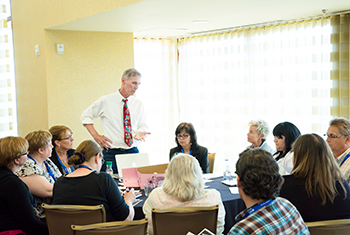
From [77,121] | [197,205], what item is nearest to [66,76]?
[77,121]

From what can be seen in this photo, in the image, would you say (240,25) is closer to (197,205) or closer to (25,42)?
(25,42)

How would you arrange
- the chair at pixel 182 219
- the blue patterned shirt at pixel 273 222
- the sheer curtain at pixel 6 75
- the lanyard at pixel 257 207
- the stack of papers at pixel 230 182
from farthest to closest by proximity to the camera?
the sheer curtain at pixel 6 75 < the stack of papers at pixel 230 182 < the chair at pixel 182 219 < the lanyard at pixel 257 207 < the blue patterned shirt at pixel 273 222

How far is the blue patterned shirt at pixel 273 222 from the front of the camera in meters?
1.56

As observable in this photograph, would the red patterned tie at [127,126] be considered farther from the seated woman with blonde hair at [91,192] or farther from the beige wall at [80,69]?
the seated woman with blonde hair at [91,192]

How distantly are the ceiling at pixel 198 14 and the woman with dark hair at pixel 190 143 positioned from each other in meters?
1.34

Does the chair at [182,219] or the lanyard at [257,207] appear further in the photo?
the chair at [182,219]

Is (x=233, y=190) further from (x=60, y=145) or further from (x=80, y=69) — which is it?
(x=80, y=69)

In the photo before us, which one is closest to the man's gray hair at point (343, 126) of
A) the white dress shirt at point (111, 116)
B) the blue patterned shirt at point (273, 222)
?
the blue patterned shirt at point (273, 222)

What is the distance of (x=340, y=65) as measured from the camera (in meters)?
4.58

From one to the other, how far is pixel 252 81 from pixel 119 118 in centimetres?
232

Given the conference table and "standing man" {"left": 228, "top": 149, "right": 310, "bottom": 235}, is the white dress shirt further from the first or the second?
"standing man" {"left": 228, "top": 149, "right": 310, "bottom": 235}

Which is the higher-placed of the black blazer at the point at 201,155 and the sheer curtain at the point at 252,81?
the sheer curtain at the point at 252,81

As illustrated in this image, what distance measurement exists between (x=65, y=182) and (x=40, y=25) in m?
3.34

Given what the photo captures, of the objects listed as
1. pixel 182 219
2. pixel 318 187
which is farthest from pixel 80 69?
pixel 318 187
